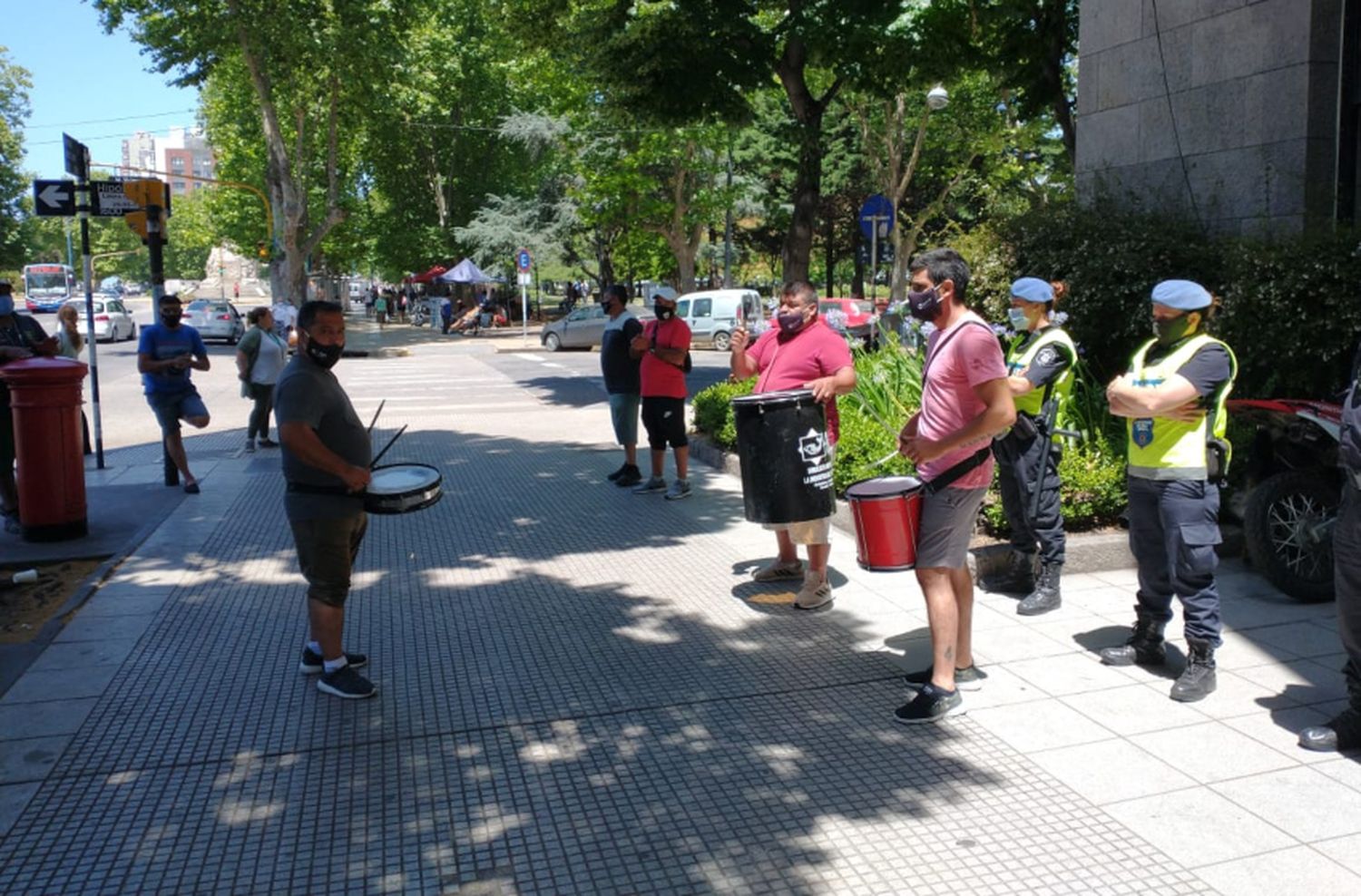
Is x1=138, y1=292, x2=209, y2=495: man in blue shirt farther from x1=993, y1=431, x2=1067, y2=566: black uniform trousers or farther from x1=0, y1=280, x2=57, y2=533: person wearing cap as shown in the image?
x1=993, y1=431, x2=1067, y2=566: black uniform trousers

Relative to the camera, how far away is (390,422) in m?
16.0

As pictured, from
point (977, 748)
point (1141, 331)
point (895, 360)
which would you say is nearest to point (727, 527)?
point (895, 360)

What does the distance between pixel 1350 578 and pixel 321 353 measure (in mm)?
4307

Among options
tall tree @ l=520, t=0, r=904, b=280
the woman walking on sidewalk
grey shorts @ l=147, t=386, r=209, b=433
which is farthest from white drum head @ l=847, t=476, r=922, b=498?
tall tree @ l=520, t=0, r=904, b=280

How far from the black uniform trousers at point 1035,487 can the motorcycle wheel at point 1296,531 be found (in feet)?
3.54

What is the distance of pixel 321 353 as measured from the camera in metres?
5.08

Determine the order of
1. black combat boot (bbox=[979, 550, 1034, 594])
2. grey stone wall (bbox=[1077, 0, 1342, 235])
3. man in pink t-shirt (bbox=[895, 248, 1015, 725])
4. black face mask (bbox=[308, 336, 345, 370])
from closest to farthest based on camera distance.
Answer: man in pink t-shirt (bbox=[895, 248, 1015, 725])
black face mask (bbox=[308, 336, 345, 370])
black combat boot (bbox=[979, 550, 1034, 594])
grey stone wall (bbox=[1077, 0, 1342, 235])

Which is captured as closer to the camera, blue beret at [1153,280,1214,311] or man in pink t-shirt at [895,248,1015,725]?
man in pink t-shirt at [895,248,1015,725]

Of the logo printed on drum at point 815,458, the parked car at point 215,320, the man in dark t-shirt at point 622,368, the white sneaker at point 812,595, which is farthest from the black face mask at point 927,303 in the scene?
the parked car at point 215,320

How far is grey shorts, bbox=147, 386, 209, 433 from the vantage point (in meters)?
9.90

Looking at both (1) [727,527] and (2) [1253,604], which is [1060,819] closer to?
(2) [1253,604]

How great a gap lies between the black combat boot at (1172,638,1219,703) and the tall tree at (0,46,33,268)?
237ft

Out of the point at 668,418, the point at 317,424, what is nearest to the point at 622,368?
the point at 668,418

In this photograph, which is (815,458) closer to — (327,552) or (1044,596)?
(1044,596)
